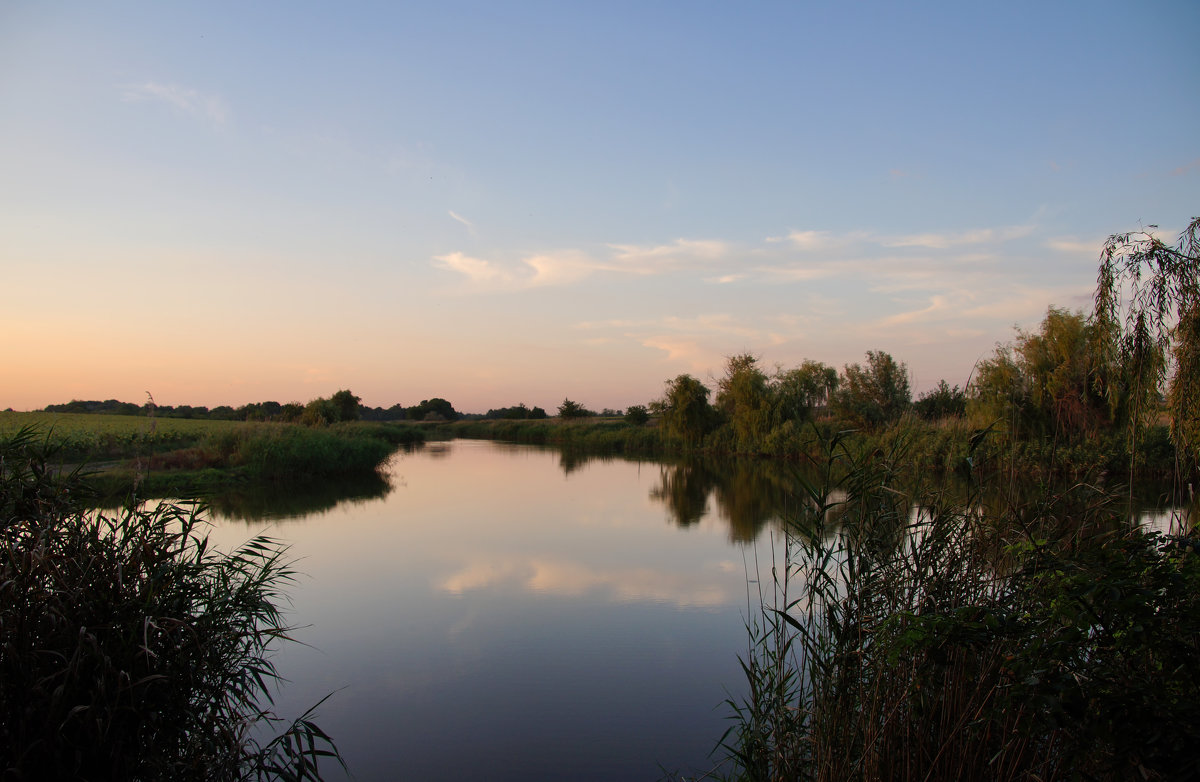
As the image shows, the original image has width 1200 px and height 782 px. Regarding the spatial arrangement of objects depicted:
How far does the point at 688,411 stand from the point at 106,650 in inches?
1226

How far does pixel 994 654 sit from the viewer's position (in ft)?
9.21

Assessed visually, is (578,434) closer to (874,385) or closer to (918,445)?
(874,385)

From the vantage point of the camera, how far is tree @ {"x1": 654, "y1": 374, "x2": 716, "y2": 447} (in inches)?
1313

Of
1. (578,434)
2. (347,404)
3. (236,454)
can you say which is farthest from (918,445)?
(347,404)

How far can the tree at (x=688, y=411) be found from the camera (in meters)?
33.3

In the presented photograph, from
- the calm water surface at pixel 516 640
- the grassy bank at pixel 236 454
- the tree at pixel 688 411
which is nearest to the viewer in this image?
the calm water surface at pixel 516 640

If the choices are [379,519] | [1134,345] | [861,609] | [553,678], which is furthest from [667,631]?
[379,519]

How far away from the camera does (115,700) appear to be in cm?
280

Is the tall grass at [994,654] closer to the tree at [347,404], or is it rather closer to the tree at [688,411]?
the tree at [688,411]

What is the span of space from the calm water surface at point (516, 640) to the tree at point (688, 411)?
20.0 meters

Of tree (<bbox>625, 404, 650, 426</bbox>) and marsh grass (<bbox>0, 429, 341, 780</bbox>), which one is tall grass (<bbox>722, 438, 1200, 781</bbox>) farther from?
tree (<bbox>625, 404, 650, 426</bbox>)

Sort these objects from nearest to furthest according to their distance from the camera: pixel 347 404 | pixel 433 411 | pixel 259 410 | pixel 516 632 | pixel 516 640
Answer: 1. pixel 516 640
2. pixel 516 632
3. pixel 259 410
4. pixel 347 404
5. pixel 433 411

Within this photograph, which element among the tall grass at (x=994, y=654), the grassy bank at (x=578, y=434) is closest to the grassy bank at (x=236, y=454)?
the tall grass at (x=994, y=654)

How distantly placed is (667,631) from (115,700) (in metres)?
4.80
